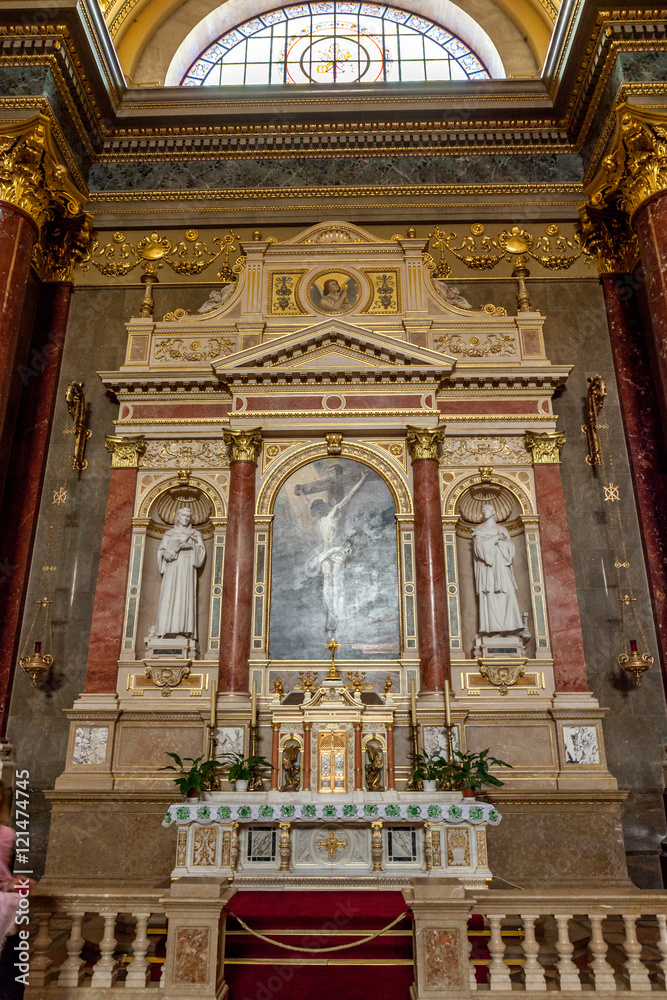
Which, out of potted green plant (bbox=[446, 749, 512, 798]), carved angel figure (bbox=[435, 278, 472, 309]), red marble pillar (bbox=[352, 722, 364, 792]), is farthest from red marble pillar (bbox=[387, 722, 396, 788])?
carved angel figure (bbox=[435, 278, 472, 309])

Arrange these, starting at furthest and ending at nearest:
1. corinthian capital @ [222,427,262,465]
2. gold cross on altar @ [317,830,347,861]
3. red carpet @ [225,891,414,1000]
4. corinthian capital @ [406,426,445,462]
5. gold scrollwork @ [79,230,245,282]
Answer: gold scrollwork @ [79,230,245,282]
corinthian capital @ [222,427,262,465]
corinthian capital @ [406,426,445,462]
gold cross on altar @ [317,830,347,861]
red carpet @ [225,891,414,1000]

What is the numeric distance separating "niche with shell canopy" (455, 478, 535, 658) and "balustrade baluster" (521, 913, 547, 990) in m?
5.21

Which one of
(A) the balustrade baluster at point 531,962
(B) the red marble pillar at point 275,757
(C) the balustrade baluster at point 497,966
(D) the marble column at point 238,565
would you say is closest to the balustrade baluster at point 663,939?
(A) the balustrade baluster at point 531,962

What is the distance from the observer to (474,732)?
33.8ft

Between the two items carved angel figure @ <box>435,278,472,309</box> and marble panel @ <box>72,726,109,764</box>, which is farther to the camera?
carved angel figure @ <box>435,278,472,309</box>

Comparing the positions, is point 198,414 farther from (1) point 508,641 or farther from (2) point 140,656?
(1) point 508,641

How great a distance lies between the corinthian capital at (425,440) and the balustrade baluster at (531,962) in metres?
6.77

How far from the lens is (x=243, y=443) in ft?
37.7

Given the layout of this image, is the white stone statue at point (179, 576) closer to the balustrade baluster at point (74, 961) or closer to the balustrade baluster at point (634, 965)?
the balustrade baluster at point (74, 961)

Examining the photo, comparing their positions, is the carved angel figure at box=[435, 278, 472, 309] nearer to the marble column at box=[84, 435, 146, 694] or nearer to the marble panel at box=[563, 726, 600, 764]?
the marble column at box=[84, 435, 146, 694]

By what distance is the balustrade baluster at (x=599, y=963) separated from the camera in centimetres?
544

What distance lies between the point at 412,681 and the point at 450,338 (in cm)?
521

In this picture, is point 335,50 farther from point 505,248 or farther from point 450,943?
point 450,943

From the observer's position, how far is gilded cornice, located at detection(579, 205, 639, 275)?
12859 millimetres
